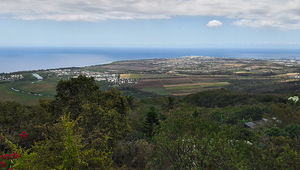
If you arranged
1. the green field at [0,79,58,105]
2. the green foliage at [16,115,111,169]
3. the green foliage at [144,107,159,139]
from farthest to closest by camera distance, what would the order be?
the green field at [0,79,58,105], the green foliage at [144,107,159,139], the green foliage at [16,115,111,169]

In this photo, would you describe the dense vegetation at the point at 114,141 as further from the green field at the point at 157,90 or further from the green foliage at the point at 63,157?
the green field at the point at 157,90

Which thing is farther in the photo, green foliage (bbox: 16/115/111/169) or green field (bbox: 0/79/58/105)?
green field (bbox: 0/79/58/105)

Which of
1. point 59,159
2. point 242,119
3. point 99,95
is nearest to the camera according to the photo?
point 59,159

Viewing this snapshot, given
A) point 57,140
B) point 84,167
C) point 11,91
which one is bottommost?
point 11,91

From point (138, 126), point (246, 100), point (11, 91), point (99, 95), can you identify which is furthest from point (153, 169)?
point (11, 91)

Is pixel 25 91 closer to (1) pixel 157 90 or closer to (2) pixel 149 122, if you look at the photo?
(1) pixel 157 90

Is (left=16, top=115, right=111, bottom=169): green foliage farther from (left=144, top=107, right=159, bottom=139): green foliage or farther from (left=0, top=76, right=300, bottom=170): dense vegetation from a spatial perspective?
(left=144, top=107, right=159, bottom=139): green foliage

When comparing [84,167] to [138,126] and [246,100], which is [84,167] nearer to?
[138,126]

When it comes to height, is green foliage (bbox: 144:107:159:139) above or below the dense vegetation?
below

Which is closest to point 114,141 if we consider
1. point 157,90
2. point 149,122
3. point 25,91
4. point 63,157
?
point 63,157

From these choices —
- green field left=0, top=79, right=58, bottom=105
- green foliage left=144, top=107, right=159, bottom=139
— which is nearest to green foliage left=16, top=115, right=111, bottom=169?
green foliage left=144, top=107, right=159, bottom=139
